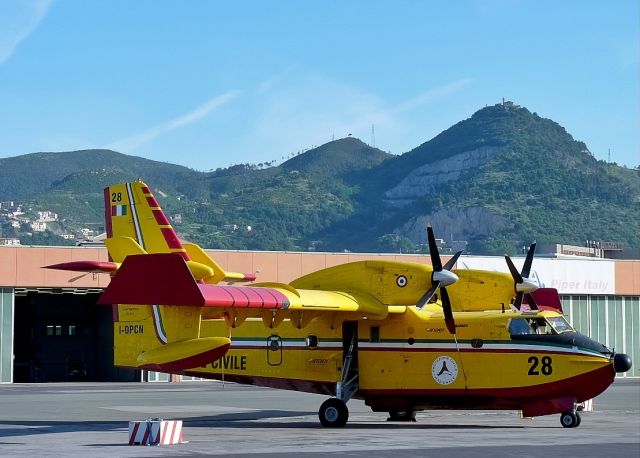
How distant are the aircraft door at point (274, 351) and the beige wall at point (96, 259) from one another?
2925cm

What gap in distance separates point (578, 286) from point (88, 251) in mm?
33435

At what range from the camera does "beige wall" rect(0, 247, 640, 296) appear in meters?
60.1

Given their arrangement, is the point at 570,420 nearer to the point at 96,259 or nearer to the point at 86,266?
the point at 86,266

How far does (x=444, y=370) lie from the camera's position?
102ft

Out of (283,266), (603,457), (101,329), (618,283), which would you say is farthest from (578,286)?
(603,457)

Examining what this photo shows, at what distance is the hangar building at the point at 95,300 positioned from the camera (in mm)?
60312

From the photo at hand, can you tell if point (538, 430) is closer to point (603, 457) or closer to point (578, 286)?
point (603, 457)

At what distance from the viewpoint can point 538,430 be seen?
30.3 metres

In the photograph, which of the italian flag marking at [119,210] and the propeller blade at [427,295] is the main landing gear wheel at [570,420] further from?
the italian flag marking at [119,210]

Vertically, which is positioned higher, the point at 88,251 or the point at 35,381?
the point at 88,251

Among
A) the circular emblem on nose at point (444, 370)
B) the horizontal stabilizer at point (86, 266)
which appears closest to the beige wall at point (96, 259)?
the horizontal stabilizer at point (86, 266)

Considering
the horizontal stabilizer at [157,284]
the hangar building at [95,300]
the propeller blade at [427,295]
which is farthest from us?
the hangar building at [95,300]

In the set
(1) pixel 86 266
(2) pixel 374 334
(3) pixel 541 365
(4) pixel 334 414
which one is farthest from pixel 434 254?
(1) pixel 86 266

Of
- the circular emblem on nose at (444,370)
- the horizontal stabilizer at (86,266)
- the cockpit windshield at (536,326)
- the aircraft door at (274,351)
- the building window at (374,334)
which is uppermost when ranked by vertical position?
the horizontal stabilizer at (86,266)
